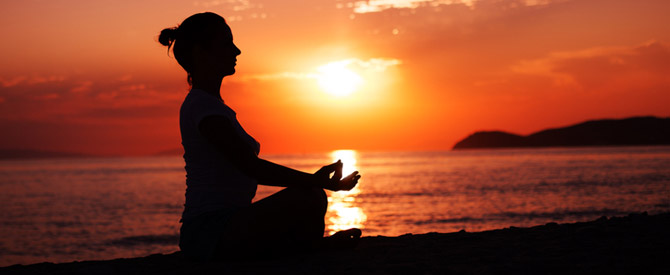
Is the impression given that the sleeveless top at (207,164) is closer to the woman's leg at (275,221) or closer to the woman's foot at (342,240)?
the woman's leg at (275,221)

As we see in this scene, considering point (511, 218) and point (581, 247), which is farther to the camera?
point (511, 218)

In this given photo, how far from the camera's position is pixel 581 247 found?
5.10 metres

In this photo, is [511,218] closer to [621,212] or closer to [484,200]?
[621,212]

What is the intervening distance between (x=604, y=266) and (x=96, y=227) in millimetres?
24528

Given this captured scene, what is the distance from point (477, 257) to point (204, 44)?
2917 mm

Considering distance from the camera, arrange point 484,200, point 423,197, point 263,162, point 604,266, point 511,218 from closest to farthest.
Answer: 1. point 263,162
2. point 604,266
3. point 511,218
4. point 484,200
5. point 423,197

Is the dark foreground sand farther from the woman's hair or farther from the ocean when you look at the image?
the ocean

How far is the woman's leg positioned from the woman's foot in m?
0.59

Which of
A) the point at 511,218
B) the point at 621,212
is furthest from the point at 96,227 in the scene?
the point at 621,212

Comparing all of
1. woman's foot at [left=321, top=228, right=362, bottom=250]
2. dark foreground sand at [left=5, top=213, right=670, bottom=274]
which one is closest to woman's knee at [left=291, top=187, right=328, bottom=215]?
dark foreground sand at [left=5, top=213, right=670, bottom=274]

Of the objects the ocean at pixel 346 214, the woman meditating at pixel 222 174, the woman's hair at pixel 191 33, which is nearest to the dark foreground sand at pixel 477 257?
the woman meditating at pixel 222 174

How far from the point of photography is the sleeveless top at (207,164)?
381 centimetres

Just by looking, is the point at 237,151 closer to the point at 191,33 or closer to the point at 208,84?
the point at 208,84

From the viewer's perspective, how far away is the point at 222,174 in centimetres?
388
